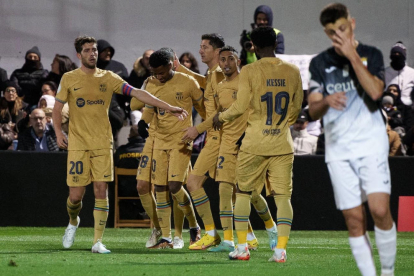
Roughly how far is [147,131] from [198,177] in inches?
38.2

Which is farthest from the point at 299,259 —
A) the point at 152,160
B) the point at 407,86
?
the point at 407,86

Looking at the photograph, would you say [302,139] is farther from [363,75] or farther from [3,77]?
[363,75]

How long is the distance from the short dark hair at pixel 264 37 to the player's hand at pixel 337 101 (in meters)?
2.36

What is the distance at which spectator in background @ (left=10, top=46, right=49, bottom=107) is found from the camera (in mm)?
15086

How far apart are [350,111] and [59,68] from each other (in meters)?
9.71

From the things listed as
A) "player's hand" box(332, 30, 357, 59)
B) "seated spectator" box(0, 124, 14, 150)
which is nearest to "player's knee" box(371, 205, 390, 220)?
"player's hand" box(332, 30, 357, 59)

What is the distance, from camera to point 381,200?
5.55 metres

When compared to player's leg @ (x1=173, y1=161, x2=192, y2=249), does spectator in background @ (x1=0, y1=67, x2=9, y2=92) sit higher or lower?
higher

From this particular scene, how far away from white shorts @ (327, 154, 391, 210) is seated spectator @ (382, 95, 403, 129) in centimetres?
873

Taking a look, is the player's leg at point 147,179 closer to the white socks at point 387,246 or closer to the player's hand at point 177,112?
the player's hand at point 177,112

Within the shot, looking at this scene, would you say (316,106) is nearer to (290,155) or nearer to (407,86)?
(290,155)

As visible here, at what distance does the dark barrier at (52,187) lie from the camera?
42.5 feet

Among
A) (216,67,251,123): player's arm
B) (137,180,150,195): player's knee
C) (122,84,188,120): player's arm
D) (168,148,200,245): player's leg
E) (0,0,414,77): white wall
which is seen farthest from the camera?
(0,0,414,77): white wall

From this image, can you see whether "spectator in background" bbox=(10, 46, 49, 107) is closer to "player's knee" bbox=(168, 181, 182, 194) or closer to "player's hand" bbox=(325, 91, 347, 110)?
"player's knee" bbox=(168, 181, 182, 194)
